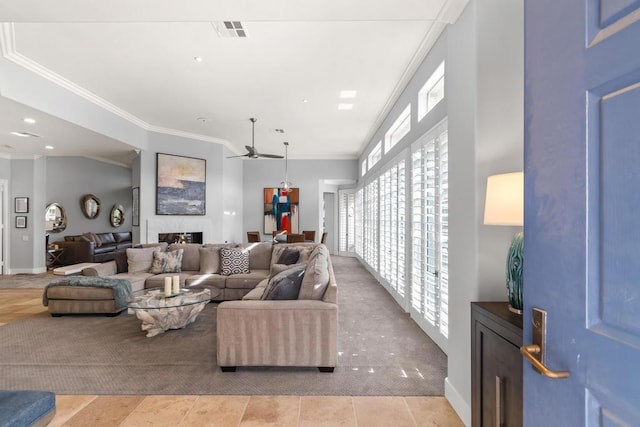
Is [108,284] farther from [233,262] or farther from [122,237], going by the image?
[122,237]

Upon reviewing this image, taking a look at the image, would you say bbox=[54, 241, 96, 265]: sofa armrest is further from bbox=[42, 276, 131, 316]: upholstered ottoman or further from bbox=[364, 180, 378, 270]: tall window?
bbox=[364, 180, 378, 270]: tall window

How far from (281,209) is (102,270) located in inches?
227

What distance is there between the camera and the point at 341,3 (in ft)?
7.00

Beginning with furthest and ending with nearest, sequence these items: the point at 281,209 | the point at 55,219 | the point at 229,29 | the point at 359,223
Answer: the point at 281,209 → the point at 359,223 → the point at 55,219 → the point at 229,29

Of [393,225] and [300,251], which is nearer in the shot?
[300,251]

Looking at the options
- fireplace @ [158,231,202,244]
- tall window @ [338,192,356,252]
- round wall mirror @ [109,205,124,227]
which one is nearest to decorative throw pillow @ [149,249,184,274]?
fireplace @ [158,231,202,244]

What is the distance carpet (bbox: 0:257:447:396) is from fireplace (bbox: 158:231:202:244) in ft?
10.0

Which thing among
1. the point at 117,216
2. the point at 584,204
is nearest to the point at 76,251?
the point at 117,216

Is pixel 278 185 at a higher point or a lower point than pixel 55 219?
higher

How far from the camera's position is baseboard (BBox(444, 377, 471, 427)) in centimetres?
208

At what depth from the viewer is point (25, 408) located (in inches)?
59.2

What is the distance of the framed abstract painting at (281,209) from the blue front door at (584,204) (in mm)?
9268

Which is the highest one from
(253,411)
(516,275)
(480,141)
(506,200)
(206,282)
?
(480,141)

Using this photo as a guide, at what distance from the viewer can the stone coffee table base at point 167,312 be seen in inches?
137
